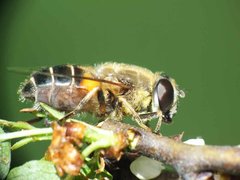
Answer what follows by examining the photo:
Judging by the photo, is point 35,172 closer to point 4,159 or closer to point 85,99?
point 4,159

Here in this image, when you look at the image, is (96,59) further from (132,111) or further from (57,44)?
(132,111)

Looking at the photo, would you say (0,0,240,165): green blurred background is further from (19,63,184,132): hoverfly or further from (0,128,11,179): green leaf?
(0,128,11,179): green leaf

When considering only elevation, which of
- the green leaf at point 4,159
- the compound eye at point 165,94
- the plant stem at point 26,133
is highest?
the plant stem at point 26,133

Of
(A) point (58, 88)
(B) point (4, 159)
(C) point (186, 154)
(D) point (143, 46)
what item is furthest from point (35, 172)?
(D) point (143, 46)

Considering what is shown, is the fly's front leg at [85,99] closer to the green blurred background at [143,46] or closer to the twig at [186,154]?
the twig at [186,154]

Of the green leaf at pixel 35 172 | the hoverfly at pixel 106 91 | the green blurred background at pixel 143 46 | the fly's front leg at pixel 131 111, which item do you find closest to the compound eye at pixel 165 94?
the hoverfly at pixel 106 91

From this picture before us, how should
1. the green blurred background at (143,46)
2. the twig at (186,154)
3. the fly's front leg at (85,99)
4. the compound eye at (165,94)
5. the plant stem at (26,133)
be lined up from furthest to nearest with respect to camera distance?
1. the green blurred background at (143,46)
2. the compound eye at (165,94)
3. the fly's front leg at (85,99)
4. the plant stem at (26,133)
5. the twig at (186,154)
